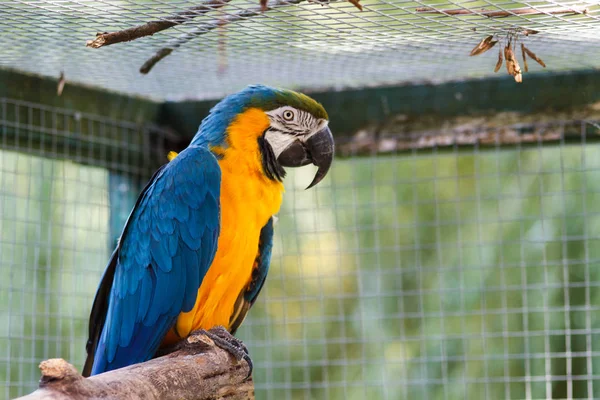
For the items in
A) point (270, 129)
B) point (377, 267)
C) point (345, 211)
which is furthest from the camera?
point (345, 211)

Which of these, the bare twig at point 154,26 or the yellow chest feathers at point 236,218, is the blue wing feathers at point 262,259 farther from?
the bare twig at point 154,26

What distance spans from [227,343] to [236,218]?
0.35 meters

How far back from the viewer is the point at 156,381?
1.57 metres

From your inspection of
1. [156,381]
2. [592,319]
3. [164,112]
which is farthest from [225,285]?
[592,319]

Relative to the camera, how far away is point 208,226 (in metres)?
2.08

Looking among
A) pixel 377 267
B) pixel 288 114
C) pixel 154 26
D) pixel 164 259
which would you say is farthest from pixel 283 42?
pixel 377 267

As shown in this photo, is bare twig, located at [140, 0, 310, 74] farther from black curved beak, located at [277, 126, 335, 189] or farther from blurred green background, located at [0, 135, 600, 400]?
blurred green background, located at [0, 135, 600, 400]

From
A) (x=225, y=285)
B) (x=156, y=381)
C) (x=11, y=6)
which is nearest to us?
(x=156, y=381)

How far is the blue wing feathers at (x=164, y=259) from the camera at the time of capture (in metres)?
2.08

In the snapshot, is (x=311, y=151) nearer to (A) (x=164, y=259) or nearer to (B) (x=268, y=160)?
(B) (x=268, y=160)

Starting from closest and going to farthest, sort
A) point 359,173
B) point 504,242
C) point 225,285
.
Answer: point 225,285, point 504,242, point 359,173

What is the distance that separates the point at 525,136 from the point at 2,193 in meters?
1.81

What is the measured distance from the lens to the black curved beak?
7.46 ft

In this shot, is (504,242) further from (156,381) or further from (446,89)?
(156,381)
